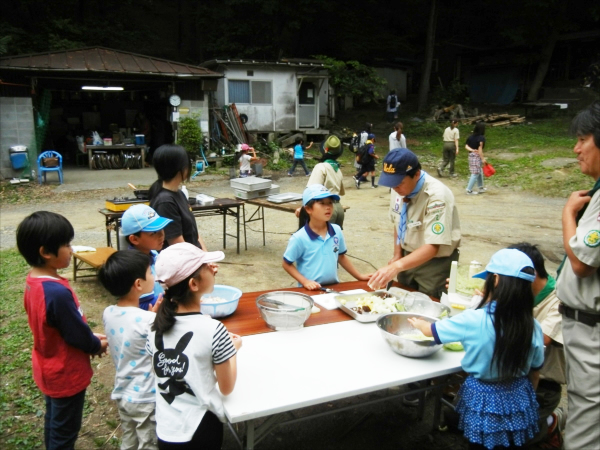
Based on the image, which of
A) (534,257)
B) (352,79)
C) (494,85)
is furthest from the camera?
(494,85)

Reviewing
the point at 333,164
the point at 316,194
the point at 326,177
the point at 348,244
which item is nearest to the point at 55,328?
the point at 316,194

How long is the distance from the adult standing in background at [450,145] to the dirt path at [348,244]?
2.00 ft

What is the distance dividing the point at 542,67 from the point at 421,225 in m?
23.9

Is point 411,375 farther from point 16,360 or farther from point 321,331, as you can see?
point 16,360

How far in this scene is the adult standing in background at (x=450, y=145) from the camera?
13.7 metres

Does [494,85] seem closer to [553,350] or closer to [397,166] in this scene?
[397,166]

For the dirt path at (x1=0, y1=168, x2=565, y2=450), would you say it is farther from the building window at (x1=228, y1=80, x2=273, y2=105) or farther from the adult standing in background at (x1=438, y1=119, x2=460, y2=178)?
the building window at (x1=228, y1=80, x2=273, y2=105)

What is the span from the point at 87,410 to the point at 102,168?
13975mm

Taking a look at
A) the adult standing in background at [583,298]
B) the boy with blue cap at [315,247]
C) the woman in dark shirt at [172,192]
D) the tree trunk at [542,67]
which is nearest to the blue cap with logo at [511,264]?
the adult standing in background at [583,298]

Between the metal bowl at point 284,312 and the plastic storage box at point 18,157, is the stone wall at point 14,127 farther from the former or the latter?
the metal bowl at point 284,312

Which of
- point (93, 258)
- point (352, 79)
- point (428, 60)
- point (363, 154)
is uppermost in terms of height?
point (428, 60)

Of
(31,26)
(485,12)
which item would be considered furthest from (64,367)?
(485,12)

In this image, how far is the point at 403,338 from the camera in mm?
2338

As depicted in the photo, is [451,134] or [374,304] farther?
[451,134]
